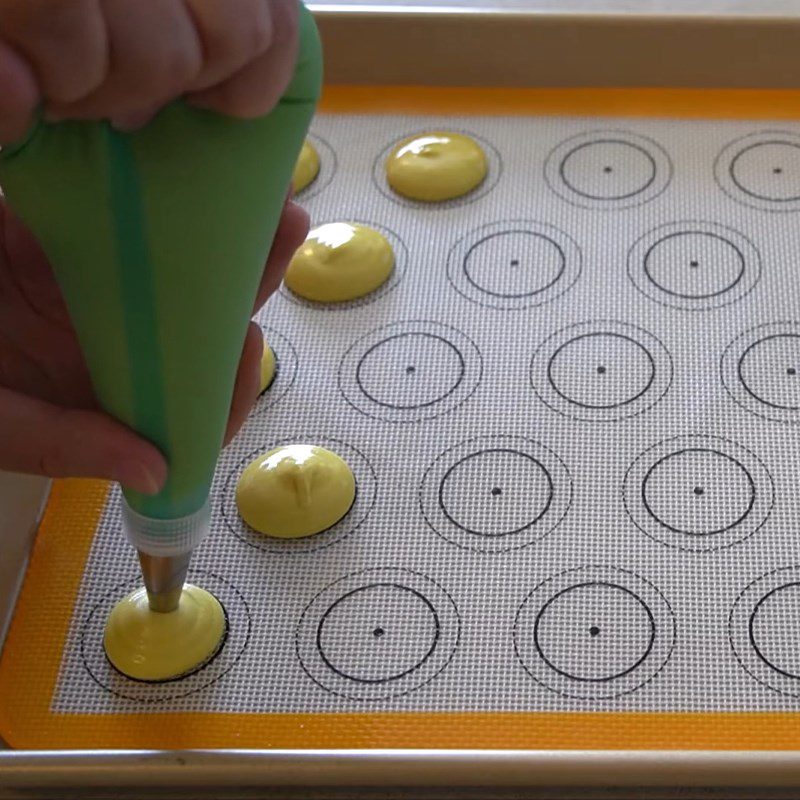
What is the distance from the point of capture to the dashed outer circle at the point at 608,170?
2.32 feet

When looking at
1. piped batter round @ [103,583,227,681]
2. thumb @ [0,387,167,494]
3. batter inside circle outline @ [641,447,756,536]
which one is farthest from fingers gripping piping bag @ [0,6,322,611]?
batter inside circle outline @ [641,447,756,536]

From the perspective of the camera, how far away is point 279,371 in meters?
0.63

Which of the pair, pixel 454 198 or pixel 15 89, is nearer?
pixel 15 89

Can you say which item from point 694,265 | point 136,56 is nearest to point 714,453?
point 694,265

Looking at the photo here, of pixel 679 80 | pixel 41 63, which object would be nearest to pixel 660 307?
pixel 679 80

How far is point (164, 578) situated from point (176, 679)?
0.14ft

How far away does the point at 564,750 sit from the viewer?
18.1 inches

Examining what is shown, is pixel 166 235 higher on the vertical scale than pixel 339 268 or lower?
higher

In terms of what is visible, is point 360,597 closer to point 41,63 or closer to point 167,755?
point 167,755

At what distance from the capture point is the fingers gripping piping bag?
337mm

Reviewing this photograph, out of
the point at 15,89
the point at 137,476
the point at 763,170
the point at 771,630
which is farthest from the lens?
the point at 763,170

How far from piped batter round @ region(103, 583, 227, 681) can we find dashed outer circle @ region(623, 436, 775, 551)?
19cm

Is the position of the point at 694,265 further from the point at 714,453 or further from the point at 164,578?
the point at 164,578

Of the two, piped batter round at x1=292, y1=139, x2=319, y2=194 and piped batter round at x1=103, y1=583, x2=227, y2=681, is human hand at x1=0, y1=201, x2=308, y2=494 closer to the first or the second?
piped batter round at x1=103, y1=583, x2=227, y2=681
